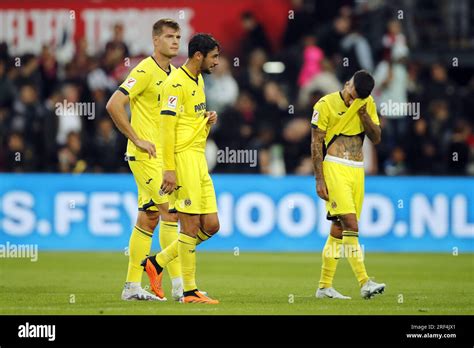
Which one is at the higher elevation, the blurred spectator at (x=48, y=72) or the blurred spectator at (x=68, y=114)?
the blurred spectator at (x=48, y=72)

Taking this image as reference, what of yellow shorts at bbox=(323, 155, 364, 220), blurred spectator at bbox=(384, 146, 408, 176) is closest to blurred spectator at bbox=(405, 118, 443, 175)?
blurred spectator at bbox=(384, 146, 408, 176)

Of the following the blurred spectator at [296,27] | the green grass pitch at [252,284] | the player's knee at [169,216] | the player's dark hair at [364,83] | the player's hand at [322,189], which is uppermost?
the blurred spectator at [296,27]

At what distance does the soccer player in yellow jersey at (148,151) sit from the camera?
41.1 ft

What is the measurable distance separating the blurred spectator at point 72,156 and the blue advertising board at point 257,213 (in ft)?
2.86

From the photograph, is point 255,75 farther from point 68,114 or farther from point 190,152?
point 190,152

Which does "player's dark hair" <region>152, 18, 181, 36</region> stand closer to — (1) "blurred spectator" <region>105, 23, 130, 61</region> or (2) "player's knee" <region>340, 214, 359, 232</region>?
(2) "player's knee" <region>340, 214, 359, 232</region>

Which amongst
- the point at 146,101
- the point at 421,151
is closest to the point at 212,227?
the point at 146,101

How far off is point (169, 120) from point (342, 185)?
206 cm

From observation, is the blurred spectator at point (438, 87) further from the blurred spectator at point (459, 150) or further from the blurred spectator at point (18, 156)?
the blurred spectator at point (18, 156)

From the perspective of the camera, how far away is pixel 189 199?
12023 mm

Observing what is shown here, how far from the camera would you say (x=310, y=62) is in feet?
73.5

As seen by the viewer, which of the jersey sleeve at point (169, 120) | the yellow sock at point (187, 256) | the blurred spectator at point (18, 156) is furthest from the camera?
the blurred spectator at point (18, 156)

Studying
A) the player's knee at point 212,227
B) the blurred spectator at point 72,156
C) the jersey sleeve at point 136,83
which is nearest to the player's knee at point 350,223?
the player's knee at point 212,227

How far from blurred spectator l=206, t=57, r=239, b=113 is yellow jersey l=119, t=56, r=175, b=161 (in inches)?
345
